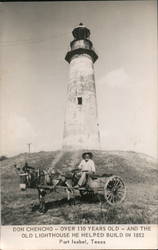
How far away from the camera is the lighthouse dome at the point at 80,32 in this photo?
19.5 feet

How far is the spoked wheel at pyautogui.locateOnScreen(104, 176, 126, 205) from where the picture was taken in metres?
5.58

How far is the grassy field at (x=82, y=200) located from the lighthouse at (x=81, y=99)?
0.39m

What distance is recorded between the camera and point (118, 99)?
604cm

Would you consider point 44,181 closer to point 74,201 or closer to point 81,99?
point 74,201

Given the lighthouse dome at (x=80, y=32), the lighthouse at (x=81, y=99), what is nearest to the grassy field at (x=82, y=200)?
the lighthouse at (x=81, y=99)

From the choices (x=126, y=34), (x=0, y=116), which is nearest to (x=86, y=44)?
(x=126, y=34)

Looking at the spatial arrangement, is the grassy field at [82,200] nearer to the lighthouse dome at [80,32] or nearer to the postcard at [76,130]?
the postcard at [76,130]

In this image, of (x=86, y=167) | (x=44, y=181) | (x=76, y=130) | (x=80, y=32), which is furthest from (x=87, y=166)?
(x=80, y=32)

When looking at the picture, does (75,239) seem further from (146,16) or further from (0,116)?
(146,16)

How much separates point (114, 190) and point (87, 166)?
1.61 ft

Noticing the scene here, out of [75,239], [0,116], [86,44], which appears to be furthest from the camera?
[86,44]

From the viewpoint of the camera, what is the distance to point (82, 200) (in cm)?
563

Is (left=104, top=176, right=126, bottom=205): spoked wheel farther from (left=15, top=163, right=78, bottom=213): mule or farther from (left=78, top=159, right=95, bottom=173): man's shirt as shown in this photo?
(left=15, top=163, right=78, bottom=213): mule

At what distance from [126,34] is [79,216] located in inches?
104
